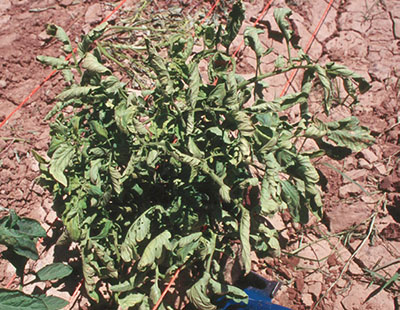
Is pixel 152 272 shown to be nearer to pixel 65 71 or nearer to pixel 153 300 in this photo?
pixel 153 300

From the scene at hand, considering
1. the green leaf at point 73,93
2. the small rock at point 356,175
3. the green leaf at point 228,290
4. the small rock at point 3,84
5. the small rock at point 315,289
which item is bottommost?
the small rock at point 315,289

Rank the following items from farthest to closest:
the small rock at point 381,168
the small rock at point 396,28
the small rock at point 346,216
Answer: the small rock at point 396,28 → the small rock at point 381,168 → the small rock at point 346,216

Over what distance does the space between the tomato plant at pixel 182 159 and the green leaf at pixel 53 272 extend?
11cm

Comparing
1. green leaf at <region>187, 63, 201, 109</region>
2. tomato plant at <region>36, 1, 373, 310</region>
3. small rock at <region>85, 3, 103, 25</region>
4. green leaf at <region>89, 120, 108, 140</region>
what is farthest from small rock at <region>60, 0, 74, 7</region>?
green leaf at <region>187, 63, 201, 109</region>

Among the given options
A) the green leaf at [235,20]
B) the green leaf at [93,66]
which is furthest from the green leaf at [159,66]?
the green leaf at [235,20]

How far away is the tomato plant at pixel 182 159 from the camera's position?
1.71 meters

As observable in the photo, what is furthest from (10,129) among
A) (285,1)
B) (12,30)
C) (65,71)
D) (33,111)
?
(285,1)

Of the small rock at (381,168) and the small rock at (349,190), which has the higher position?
the small rock at (381,168)

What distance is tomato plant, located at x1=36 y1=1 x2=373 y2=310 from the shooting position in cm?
171

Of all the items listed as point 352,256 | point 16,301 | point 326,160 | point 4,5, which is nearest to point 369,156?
point 326,160

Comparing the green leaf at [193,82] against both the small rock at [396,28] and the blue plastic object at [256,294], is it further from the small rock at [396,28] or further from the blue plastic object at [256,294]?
the small rock at [396,28]

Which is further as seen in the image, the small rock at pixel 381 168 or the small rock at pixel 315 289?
the small rock at pixel 381 168

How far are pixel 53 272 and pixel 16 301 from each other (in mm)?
428

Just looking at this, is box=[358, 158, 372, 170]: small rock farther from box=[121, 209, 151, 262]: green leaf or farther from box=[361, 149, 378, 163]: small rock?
box=[121, 209, 151, 262]: green leaf
